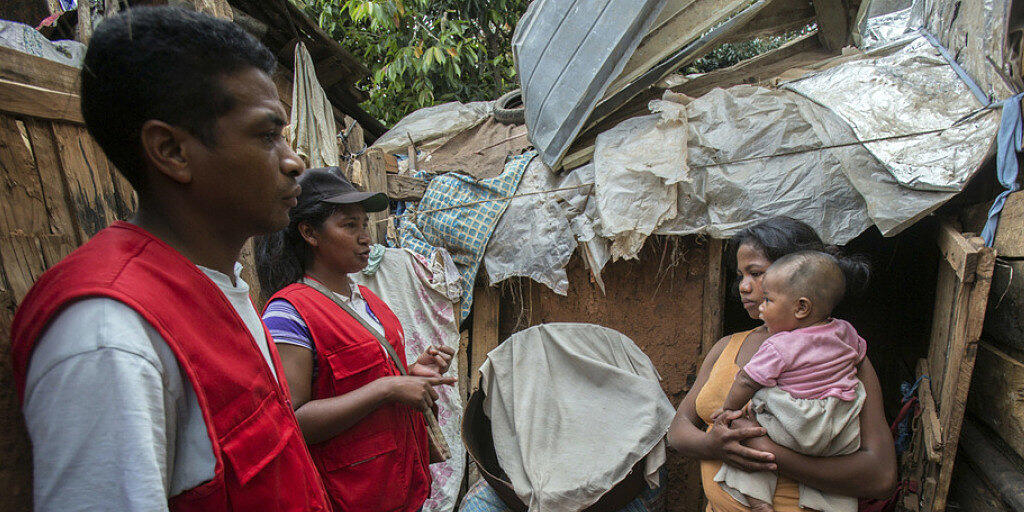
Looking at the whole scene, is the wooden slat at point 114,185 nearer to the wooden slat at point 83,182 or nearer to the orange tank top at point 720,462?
the wooden slat at point 83,182

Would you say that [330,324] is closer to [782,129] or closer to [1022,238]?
[1022,238]

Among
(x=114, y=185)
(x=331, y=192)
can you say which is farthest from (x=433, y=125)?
(x=114, y=185)

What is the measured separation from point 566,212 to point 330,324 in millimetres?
2234

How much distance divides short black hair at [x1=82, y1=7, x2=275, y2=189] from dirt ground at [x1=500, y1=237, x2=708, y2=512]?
305 centimetres

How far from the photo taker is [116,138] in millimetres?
829

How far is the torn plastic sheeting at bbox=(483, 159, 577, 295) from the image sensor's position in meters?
3.58

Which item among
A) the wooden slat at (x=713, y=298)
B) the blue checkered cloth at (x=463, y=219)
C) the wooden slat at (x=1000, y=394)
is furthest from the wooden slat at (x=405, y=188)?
the wooden slat at (x=1000, y=394)

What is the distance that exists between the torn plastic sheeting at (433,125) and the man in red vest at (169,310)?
13.5 feet

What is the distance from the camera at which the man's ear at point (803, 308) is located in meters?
1.80

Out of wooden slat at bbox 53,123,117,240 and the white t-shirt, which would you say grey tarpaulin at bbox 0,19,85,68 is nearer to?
wooden slat at bbox 53,123,117,240

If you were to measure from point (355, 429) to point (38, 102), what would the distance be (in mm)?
1189

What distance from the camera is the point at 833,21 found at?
4047 millimetres

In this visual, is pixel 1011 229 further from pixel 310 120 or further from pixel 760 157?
pixel 310 120

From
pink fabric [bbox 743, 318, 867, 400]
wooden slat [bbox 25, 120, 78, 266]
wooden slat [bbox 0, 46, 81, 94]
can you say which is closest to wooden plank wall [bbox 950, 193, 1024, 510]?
pink fabric [bbox 743, 318, 867, 400]
